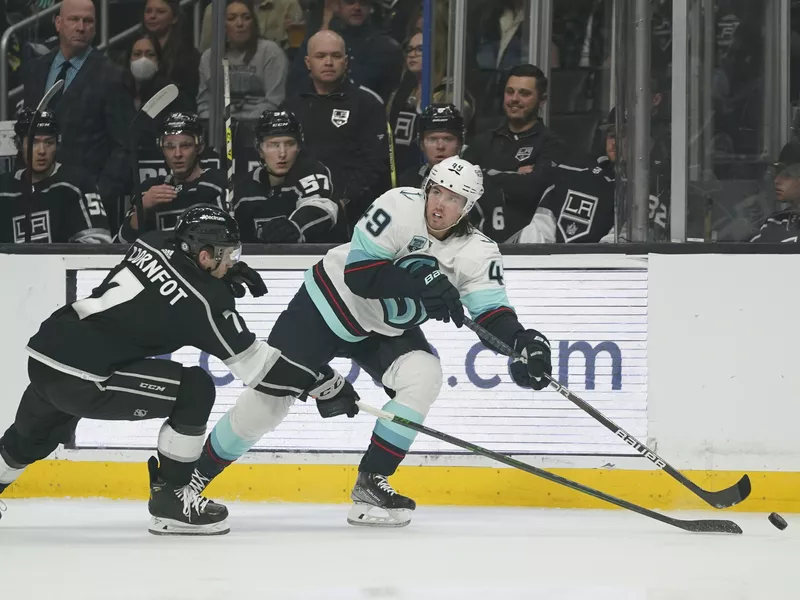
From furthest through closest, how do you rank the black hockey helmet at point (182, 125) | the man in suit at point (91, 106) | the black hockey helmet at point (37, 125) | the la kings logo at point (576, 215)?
the man in suit at point (91, 106) → the black hockey helmet at point (37, 125) → the black hockey helmet at point (182, 125) → the la kings logo at point (576, 215)

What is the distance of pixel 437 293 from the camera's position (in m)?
3.79

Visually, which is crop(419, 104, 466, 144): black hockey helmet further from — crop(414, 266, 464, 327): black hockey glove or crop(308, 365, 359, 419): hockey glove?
crop(308, 365, 359, 419): hockey glove

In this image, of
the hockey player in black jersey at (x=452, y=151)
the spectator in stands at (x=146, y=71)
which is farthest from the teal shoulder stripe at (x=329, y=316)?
the spectator in stands at (x=146, y=71)

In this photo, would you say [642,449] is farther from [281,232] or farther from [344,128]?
[344,128]

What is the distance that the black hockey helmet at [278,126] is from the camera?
16.0ft

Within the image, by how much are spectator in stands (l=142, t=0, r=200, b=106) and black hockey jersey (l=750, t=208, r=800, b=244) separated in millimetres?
2374

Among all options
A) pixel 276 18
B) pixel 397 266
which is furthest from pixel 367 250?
pixel 276 18

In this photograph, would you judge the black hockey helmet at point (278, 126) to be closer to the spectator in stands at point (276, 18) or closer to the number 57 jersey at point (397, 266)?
the spectator in stands at point (276, 18)

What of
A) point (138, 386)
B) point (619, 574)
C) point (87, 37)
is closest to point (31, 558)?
point (138, 386)

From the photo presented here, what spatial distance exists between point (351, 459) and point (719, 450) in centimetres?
129

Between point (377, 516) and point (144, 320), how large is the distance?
1.00 metres

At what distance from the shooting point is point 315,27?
18.4 feet

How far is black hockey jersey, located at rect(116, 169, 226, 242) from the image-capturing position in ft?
16.4

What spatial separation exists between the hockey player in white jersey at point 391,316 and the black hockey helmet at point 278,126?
0.90 m
